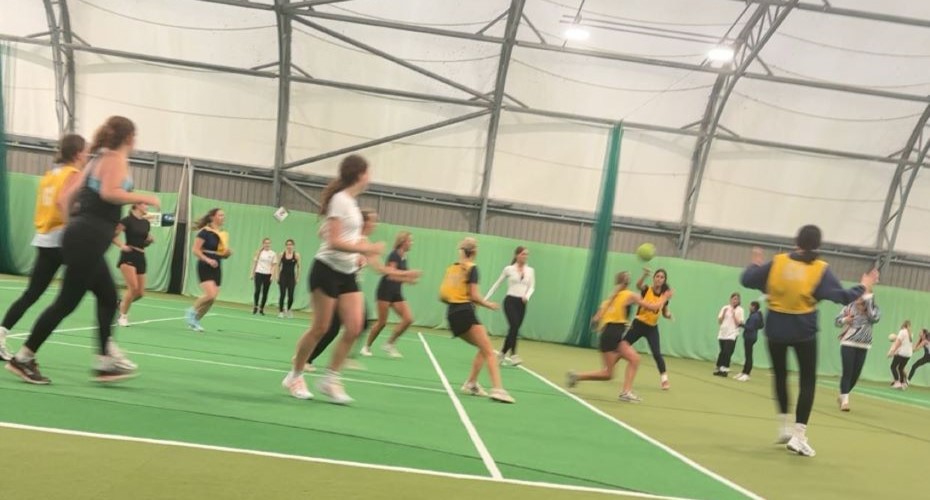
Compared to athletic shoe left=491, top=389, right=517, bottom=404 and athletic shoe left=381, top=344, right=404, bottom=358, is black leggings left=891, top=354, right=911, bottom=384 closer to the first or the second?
athletic shoe left=381, top=344, right=404, bottom=358

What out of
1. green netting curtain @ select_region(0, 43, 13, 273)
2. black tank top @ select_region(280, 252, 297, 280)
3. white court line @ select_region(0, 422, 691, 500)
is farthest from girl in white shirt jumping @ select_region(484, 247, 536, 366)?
green netting curtain @ select_region(0, 43, 13, 273)

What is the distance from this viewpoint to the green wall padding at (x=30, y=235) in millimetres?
21203

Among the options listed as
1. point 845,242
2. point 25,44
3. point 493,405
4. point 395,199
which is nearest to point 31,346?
point 493,405

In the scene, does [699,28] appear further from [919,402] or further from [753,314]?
[919,402]

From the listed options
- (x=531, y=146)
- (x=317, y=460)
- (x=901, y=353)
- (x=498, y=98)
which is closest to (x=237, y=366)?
(x=317, y=460)

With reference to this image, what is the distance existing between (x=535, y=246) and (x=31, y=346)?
17051 millimetres

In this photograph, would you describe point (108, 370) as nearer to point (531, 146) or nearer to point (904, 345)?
point (531, 146)

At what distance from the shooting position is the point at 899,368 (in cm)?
1911

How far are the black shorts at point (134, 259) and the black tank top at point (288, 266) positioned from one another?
20.3 ft

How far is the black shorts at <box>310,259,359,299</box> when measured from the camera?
19.5 ft

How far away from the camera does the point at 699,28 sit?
2042 centimetres

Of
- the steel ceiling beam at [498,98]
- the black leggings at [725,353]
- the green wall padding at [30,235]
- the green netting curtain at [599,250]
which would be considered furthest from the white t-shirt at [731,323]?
the green wall padding at [30,235]

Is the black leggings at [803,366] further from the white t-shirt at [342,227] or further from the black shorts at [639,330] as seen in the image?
the white t-shirt at [342,227]

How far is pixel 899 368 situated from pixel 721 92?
9124mm
